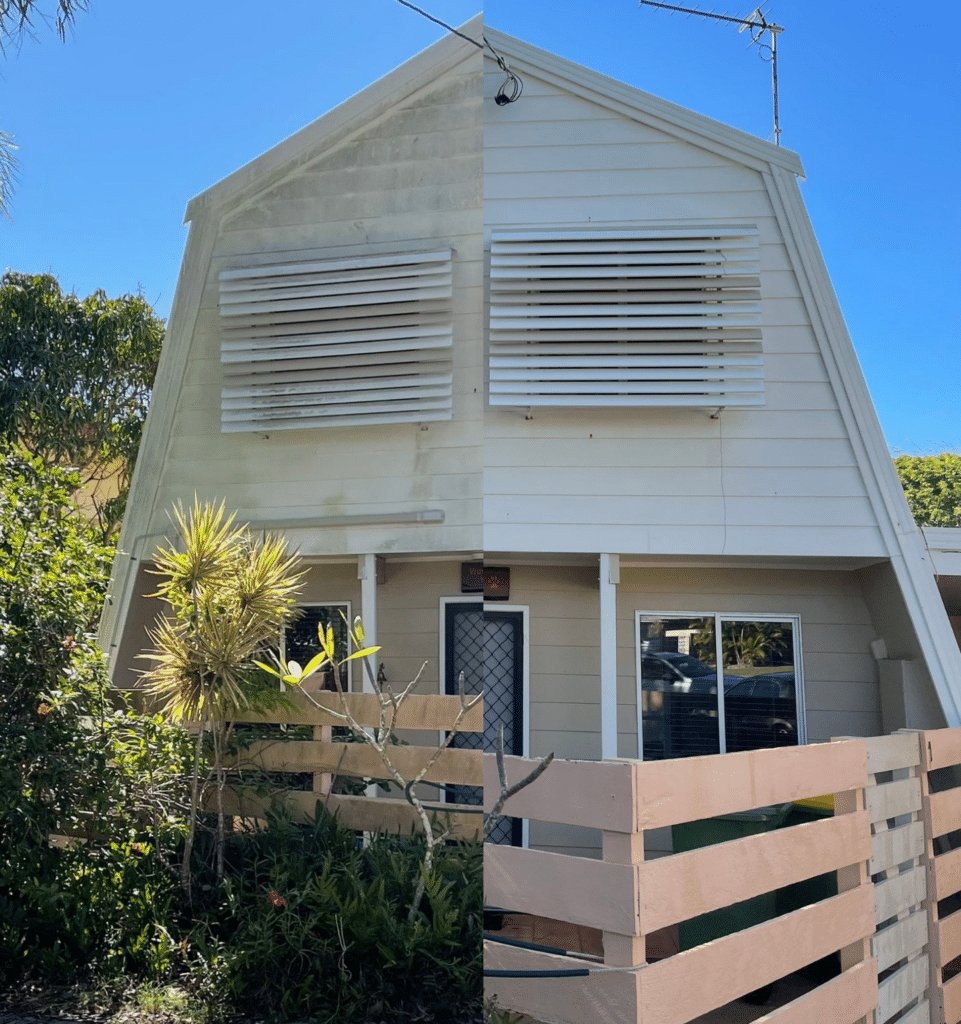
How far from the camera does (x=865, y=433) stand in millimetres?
1129

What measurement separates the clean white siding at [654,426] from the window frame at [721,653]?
9cm

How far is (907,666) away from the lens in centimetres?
105

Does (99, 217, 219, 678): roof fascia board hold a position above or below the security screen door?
above

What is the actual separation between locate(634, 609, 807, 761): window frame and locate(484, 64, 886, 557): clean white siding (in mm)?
90

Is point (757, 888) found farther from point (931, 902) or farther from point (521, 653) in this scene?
point (521, 653)

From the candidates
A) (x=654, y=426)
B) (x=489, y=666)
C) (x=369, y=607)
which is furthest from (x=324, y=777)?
(x=654, y=426)

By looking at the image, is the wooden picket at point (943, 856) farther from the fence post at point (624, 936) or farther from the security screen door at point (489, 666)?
the security screen door at point (489, 666)

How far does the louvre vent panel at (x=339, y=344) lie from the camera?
690 millimetres

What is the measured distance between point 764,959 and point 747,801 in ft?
0.70

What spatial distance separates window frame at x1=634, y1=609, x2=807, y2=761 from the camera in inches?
39.9

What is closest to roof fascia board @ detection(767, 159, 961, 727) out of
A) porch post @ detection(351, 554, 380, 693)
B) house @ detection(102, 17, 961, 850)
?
house @ detection(102, 17, 961, 850)

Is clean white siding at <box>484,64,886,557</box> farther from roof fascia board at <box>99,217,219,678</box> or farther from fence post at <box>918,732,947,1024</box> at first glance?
roof fascia board at <box>99,217,219,678</box>

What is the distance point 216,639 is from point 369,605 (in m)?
0.13

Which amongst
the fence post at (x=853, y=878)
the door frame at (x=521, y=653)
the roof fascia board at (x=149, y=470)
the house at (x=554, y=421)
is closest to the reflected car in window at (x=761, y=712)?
the house at (x=554, y=421)
